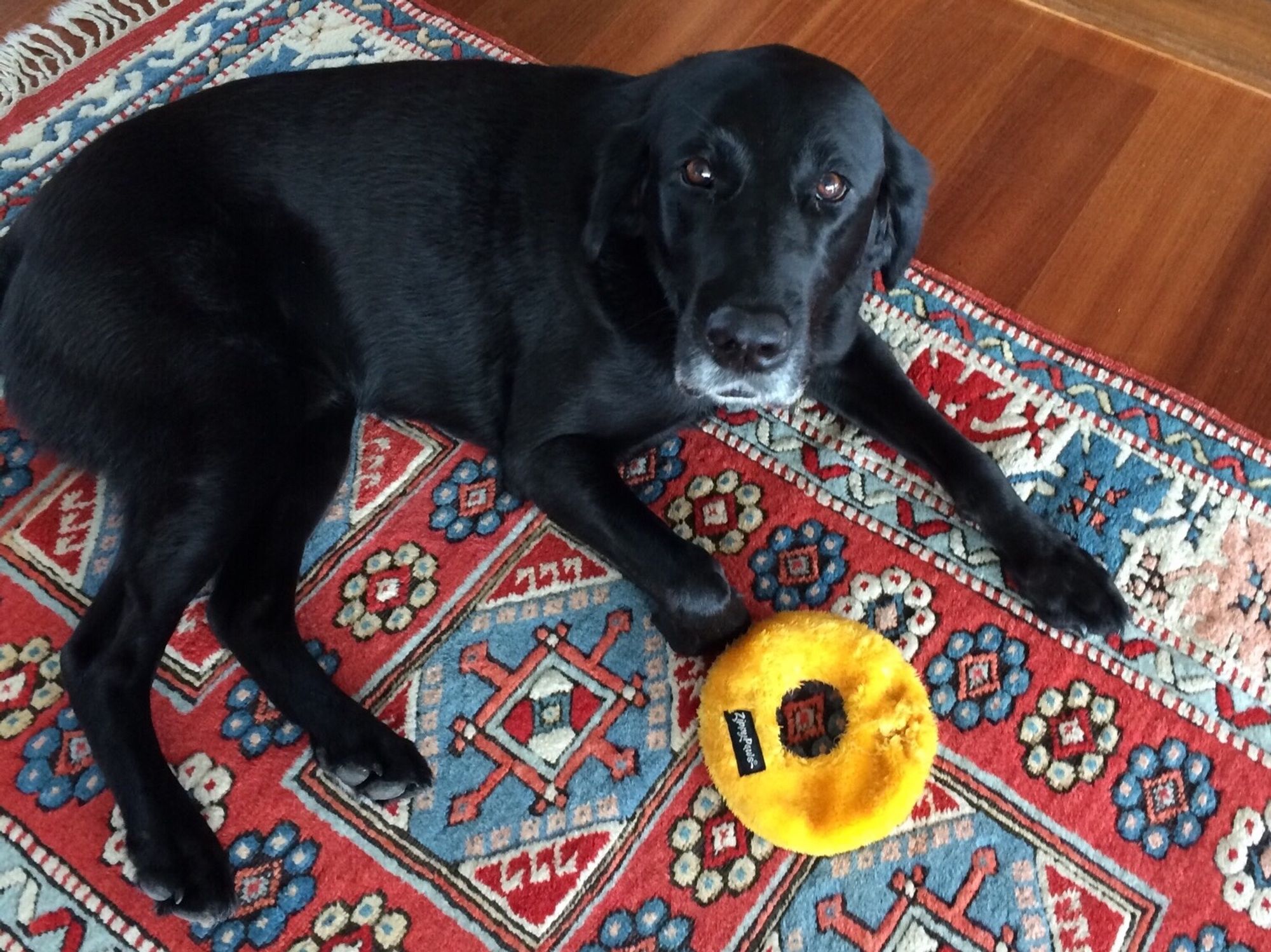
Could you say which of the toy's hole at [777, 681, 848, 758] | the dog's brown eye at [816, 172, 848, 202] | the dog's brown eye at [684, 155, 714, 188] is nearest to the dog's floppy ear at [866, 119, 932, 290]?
the dog's brown eye at [816, 172, 848, 202]

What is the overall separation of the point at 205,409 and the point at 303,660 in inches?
15.4

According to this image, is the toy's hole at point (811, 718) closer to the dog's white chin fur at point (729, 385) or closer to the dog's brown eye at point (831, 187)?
the dog's white chin fur at point (729, 385)

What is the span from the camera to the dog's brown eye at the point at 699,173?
1329 millimetres

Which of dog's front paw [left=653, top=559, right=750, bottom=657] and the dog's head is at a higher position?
the dog's head

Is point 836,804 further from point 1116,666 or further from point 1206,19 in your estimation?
point 1206,19

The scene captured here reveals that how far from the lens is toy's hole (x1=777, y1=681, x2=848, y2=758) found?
1.49 metres

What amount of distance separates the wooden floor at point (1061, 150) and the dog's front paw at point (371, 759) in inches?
52.7

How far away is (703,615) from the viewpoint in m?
1.51

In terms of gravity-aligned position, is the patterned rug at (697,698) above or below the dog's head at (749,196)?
below

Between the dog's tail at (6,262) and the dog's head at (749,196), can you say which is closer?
the dog's head at (749,196)

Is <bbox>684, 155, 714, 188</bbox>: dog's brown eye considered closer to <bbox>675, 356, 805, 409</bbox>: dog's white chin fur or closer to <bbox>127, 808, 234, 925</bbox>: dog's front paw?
<bbox>675, 356, 805, 409</bbox>: dog's white chin fur

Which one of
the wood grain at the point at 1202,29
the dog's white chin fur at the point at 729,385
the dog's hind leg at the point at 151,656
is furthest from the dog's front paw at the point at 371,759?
the wood grain at the point at 1202,29

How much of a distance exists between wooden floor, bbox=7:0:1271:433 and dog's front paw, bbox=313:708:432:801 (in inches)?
52.7

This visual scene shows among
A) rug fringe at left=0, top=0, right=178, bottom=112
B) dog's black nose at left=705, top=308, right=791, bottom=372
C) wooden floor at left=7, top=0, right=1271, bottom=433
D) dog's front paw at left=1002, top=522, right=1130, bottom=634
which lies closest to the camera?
dog's black nose at left=705, top=308, right=791, bottom=372
